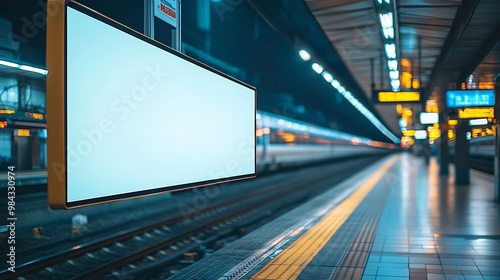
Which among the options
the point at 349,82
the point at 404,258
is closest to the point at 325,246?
the point at 404,258

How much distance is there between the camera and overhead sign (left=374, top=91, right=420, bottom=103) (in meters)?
14.1

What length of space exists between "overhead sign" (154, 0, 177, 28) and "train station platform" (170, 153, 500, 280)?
3022mm

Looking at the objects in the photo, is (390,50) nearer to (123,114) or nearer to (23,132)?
(23,132)

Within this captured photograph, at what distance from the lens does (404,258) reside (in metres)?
7.09

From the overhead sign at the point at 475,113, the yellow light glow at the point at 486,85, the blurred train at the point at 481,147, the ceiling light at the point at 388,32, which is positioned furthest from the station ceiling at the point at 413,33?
the blurred train at the point at 481,147

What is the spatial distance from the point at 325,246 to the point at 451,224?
3.47 m

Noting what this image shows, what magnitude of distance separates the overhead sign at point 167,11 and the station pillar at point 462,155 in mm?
15901

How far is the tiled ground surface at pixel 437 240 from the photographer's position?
6355 mm

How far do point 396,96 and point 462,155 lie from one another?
264 inches

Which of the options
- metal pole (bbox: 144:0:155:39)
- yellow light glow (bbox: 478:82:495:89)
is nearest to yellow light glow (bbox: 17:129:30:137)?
metal pole (bbox: 144:0:155:39)

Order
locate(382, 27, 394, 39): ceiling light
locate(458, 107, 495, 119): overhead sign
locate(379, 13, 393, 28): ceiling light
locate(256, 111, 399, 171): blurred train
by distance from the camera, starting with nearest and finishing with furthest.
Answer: locate(379, 13, 393, 28): ceiling light
locate(382, 27, 394, 39): ceiling light
locate(458, 107, 495, 119): overhead sign
locate(256, 111, 399, 171): blurred train

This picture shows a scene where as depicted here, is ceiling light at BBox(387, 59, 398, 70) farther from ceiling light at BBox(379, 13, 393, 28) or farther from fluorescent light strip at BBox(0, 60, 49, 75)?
fluorescent light strip at BBox(0, 60, 49, 75)

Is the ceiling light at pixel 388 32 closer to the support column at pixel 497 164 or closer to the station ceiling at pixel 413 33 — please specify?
the station ceiling at pixel 413 33

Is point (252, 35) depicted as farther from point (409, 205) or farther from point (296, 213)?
point (409, 205)
